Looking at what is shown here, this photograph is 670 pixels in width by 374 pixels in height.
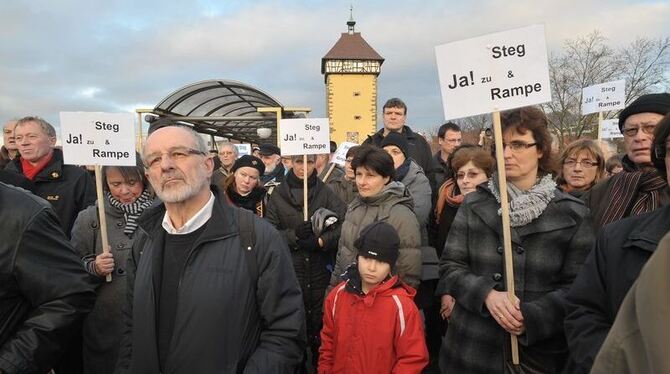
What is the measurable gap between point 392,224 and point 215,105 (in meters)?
14.8

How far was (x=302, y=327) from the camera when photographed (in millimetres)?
2342

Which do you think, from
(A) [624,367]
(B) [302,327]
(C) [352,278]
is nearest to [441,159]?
(C) [352,278]

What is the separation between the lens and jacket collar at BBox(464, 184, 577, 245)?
2453mm

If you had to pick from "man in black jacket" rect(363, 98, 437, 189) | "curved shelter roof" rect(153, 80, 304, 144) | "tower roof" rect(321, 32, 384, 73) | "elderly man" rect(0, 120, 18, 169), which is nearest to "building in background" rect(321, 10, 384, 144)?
"tower roof" rect(321, 32, 384, 73)

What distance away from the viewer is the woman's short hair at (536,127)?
8.77 feet

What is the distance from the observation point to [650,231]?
171 centimetres

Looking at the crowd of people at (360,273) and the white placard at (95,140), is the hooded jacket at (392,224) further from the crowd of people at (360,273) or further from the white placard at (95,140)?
the white placard at (95,140)

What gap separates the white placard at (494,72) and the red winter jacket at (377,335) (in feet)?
4.20

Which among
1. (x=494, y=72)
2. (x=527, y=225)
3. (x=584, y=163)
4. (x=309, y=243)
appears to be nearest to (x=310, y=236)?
(x=309, y=243)

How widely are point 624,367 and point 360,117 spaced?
42924 millimetres

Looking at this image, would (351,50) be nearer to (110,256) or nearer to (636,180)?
(110,256)

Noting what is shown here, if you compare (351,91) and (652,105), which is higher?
(351,91)

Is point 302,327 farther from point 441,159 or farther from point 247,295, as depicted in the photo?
point 441,159

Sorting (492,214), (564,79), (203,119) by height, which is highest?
(564,79)
